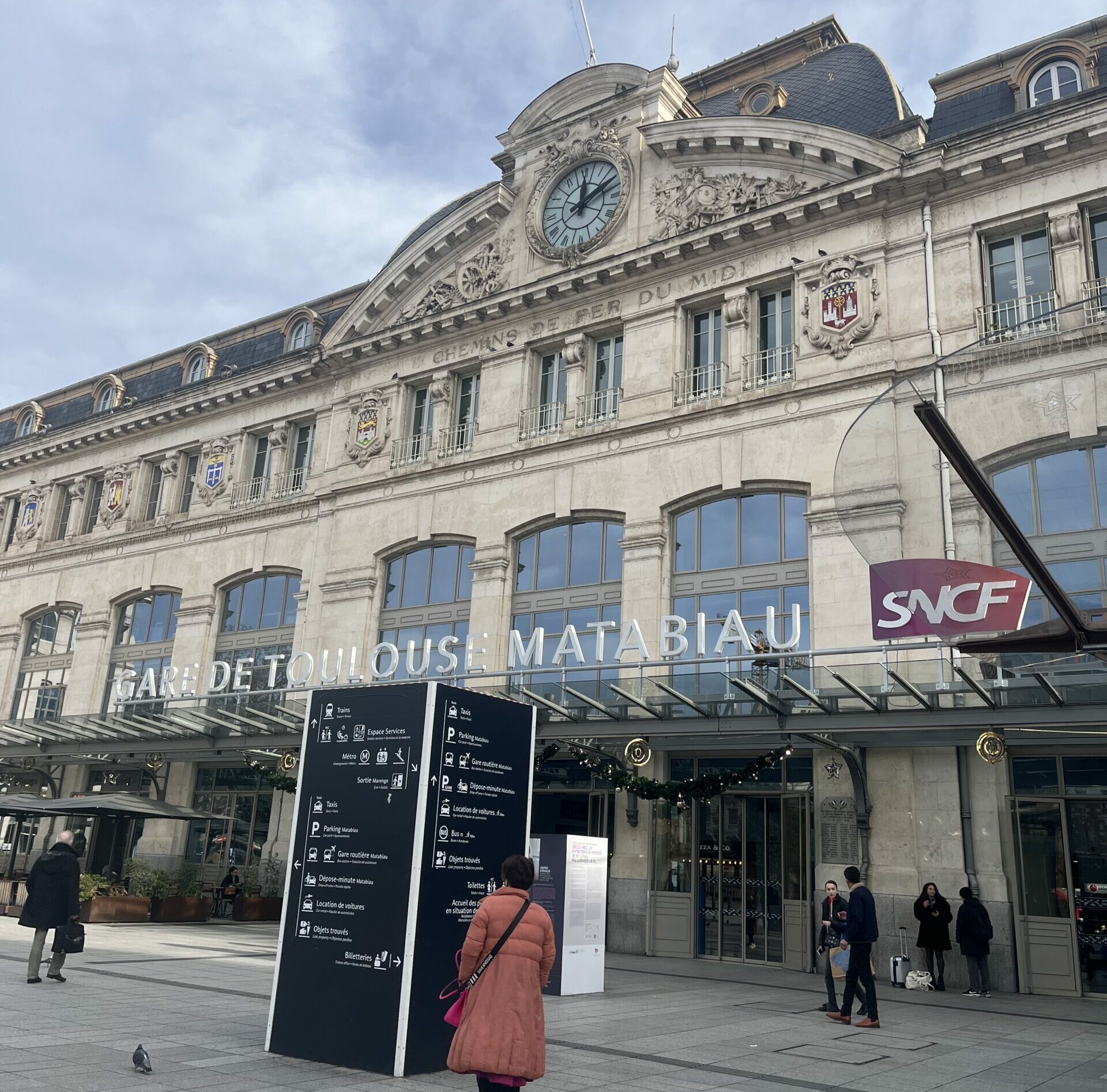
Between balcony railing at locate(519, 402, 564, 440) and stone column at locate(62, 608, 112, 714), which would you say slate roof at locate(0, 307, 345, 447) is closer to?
stone column at locate(62, 608, 112, 714)

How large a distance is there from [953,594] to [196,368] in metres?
36.4

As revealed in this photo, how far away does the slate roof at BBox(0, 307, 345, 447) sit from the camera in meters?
35.8

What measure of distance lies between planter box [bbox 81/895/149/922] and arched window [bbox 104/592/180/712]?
32.0 feet

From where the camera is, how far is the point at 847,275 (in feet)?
74.4

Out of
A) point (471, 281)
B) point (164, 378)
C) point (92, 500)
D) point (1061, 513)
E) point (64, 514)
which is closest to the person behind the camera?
point (1061, 513)

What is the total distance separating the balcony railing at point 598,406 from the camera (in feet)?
84.4

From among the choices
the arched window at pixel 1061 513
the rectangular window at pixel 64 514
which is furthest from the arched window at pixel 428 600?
the arched window at pixel 1061 513

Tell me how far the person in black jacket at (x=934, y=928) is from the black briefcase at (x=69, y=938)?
1268 cm

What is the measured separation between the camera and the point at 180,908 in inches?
980

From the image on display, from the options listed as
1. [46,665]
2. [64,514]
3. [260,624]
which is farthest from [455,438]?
[64,514]

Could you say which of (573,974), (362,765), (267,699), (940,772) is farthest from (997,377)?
(267,699)

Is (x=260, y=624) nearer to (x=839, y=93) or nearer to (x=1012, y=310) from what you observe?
(x=839, y=93)

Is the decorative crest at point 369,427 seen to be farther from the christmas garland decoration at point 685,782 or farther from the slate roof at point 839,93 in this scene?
the christmas garland decoration at point 685,782

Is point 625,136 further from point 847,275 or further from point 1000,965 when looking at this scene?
point 1000,965
